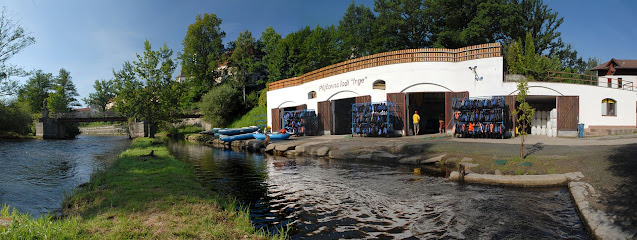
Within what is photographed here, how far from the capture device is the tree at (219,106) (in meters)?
48.2

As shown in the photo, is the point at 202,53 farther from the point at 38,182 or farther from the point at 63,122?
the point at 38,182

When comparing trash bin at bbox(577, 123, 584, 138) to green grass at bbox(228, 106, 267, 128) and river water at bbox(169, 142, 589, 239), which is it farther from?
green grass at bbox(228, 106, 267, 128)

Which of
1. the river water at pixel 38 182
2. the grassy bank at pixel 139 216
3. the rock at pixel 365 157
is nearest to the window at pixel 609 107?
the rock at pixel 365 157

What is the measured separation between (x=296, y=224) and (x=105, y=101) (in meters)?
97.7

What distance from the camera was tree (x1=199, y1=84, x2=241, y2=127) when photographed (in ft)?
158

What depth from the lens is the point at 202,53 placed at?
57219mm

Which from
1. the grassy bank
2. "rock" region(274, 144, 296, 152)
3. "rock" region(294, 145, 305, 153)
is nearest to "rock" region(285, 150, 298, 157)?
"rock" region(294, 145, 305, 153)

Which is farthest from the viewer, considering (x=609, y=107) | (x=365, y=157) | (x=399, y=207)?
(x=609, y=107)

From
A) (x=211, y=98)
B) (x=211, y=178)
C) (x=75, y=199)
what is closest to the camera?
(x=75, y=199)

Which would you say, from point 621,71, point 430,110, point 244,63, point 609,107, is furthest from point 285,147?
point 621,71

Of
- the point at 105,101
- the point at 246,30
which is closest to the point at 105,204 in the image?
the point at 246,30

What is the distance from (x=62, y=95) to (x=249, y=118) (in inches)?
2007

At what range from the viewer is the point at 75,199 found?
25.1 feet

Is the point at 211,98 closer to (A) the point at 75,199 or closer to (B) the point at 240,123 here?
(B) the point at 240,123
